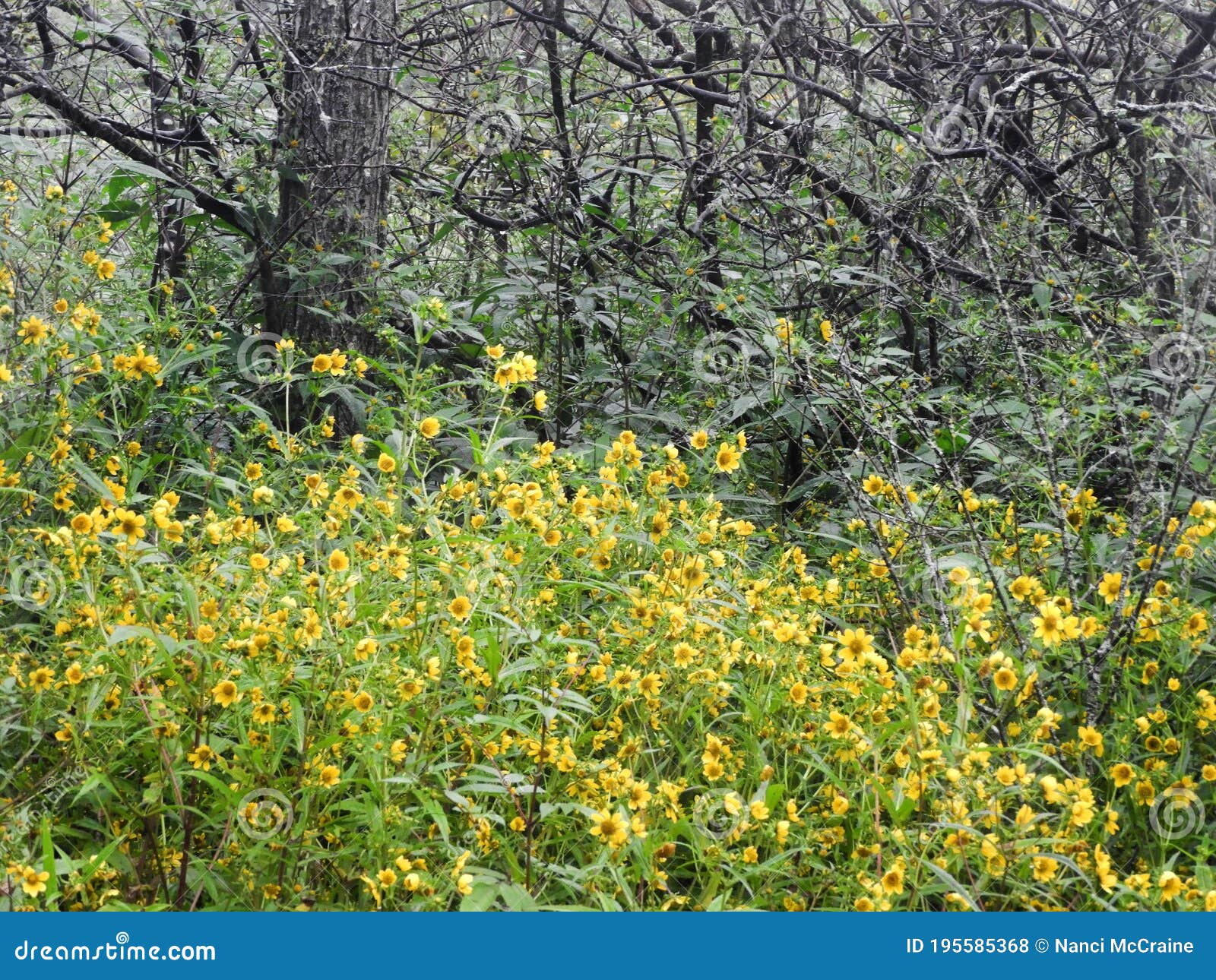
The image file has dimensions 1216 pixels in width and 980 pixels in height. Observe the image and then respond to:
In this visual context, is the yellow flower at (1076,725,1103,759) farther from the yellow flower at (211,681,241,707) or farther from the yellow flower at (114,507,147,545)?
the yellow flower at (114,507,147,545)

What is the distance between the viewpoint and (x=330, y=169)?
12.3ft

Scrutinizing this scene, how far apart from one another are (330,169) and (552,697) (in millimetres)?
2388

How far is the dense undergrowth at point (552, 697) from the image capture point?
1.81 m

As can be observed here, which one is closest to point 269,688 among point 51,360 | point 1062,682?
point 51,360

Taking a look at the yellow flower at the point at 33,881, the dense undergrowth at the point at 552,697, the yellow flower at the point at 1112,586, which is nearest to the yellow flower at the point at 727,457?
the dense undergrowth at the point at 552,697

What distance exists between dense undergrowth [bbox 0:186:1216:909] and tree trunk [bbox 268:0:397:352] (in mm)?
895

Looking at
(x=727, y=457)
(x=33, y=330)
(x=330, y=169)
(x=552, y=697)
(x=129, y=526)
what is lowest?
(x=552, y=697)

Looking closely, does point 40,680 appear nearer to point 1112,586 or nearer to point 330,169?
point 1112,586

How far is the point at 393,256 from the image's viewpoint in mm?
4219

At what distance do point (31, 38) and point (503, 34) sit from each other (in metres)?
1.70

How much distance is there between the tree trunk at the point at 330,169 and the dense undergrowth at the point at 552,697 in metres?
0.89

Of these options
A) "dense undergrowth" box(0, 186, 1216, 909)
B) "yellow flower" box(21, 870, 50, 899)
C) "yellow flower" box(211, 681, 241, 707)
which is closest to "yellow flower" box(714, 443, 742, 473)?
"dense undergrowth" box(0, 186, 1216, 909)

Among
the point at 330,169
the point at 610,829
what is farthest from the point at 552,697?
the point at 330,169

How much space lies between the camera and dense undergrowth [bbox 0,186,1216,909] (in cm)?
181
